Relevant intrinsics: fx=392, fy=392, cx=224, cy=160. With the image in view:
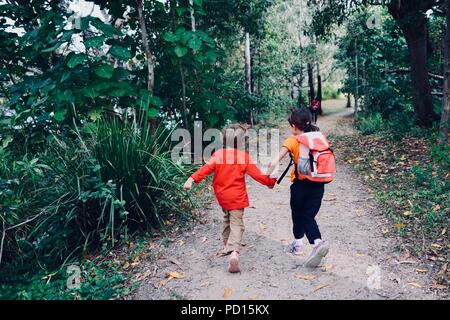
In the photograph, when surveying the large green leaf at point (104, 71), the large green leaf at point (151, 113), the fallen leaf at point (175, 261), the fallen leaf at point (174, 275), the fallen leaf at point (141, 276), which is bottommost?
the fallen leaf at point (141, 276)

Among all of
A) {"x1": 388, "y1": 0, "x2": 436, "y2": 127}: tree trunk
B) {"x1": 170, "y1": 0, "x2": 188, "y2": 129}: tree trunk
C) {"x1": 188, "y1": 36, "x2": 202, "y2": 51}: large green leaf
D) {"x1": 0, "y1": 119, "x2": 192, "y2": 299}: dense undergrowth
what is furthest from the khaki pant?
{"x1": 388, "y1": 0, "x2": 436, "y2": 127}: tree trunk

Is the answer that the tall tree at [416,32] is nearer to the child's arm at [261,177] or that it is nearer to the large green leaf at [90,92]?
the child's arm at [261,177]

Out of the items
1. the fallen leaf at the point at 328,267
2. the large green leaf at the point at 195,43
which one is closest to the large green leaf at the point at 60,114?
the large green leaf at the point at 195,43

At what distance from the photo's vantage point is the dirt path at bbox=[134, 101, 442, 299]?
355cm

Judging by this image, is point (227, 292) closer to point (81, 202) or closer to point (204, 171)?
point (204, 171)

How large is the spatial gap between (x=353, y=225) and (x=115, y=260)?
3.00 metres

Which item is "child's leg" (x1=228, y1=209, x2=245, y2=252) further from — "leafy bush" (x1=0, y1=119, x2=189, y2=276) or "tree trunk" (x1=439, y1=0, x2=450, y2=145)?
"tree trunk" (x1=439, y1=0, x2=450, y2=145)

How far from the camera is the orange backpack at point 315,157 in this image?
12.0ft

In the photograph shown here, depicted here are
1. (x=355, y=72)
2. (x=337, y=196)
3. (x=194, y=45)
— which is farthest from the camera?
(x=355, y=72)

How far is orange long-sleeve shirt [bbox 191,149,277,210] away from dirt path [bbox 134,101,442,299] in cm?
73

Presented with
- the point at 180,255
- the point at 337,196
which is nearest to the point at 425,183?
the point at 337,196

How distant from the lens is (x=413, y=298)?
336 cm

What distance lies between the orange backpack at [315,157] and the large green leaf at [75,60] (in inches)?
123
